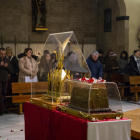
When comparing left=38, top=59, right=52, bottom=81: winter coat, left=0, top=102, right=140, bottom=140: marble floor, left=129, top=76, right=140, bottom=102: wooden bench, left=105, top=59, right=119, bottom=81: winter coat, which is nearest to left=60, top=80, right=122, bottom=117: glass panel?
left=38, top=59, right=52, bottom=81: winter coat

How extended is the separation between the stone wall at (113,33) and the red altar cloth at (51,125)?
904 cm

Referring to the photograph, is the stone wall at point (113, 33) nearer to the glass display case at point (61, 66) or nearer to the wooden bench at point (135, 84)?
the wooden bench at point (135, 84)

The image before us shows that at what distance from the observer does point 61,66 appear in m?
4.54

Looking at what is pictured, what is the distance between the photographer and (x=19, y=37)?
1460 cm

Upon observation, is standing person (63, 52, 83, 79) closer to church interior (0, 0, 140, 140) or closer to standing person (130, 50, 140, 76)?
Result: church interior (0, 0, 140, 140)

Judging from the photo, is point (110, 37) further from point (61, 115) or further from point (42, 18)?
point (61, 115)

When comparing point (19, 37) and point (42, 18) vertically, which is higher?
point (42, 18)

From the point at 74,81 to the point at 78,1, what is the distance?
38.8ft

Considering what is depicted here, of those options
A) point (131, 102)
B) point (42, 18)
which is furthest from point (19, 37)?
point (131, 102)

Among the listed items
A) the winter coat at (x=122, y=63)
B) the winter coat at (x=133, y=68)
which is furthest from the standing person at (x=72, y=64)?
the winter coat at (x=122, y=63)

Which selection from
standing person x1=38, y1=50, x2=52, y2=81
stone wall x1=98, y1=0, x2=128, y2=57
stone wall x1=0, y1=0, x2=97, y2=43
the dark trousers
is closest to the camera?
standing person x1=38, y1=50, x2=52, y2=81

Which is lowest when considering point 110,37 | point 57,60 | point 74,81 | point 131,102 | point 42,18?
point 131,102

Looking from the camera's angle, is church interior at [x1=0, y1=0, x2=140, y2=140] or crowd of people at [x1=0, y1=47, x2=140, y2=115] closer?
church interior at [x1=0, y1=0, x2=140, y2=140]

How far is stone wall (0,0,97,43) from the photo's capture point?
47.6 feet
